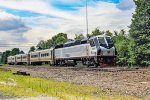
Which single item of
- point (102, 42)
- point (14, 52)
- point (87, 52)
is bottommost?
point (87, 52)

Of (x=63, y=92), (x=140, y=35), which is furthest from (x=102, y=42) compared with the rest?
(x=63, y=92)

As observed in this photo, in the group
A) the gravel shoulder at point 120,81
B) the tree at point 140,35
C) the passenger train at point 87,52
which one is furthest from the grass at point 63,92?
the tree at point 140,35

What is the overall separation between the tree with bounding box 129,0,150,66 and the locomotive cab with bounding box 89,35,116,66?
637 centimetres

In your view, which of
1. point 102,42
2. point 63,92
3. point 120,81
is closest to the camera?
point 63,92

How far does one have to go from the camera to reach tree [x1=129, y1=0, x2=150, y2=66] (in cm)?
5131

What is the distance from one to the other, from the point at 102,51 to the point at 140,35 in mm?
9375

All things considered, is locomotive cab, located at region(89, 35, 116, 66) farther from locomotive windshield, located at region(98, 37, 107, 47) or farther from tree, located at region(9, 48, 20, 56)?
tree, located at region(9, 48, 20, 56)

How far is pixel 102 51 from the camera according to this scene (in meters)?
45.4

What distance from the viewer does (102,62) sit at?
45156 millimetres

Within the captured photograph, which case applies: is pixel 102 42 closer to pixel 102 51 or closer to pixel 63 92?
pixel 102 51

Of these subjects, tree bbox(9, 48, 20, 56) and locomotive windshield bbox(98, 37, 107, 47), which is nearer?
locomotive windshield bbox(98, 37, 107, 47)

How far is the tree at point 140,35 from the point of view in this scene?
5131 cm

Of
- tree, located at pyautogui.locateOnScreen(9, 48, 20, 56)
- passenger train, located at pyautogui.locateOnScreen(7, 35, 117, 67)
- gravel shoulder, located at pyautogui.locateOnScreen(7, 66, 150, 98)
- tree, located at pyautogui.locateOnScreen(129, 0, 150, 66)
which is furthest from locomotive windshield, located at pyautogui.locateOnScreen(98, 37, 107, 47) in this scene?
tree, located at pyautogui.locateOnScreen(9, 48, 20, 56)

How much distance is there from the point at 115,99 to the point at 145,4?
39.4 metres
